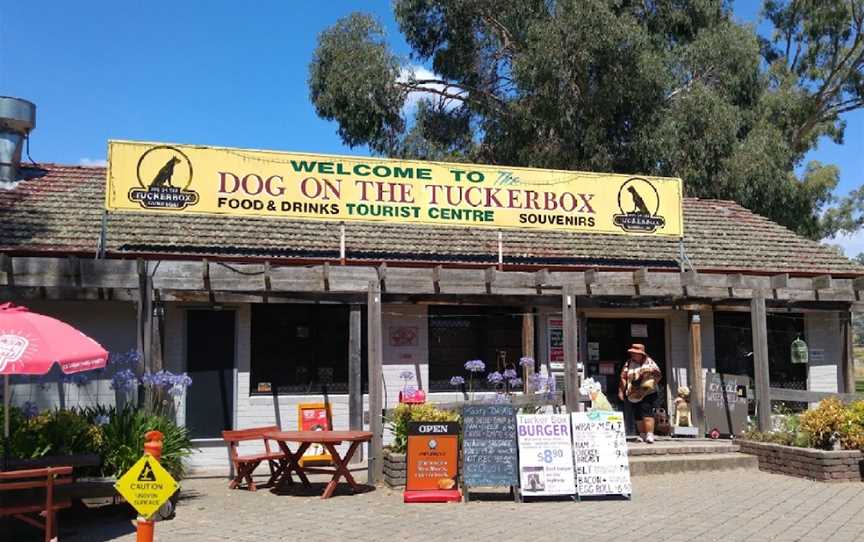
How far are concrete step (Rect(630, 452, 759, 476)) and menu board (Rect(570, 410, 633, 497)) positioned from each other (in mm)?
1489

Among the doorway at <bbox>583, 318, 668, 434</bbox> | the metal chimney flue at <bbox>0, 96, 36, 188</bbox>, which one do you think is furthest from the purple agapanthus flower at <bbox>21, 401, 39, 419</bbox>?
the doorway at <bbox>583, 318, 668, 434</bbox>

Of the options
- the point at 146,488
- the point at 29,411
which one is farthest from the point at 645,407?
the point at 146,488

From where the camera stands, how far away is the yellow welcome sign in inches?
429

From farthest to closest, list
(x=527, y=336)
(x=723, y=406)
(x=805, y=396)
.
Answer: (x=527, y=336) → (x=723, y=406) → (x=805, y=396)

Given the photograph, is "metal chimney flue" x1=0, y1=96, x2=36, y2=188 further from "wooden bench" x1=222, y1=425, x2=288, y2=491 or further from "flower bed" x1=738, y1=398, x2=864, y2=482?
"flower bed" x1=738, y1=398, x2=864, y2=482

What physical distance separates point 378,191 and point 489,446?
445 centimetres

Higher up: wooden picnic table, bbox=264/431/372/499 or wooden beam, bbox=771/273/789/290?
wooden beam, bbox=771/273/789/290

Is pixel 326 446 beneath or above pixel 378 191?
beneath

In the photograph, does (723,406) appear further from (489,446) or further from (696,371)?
(489,446)

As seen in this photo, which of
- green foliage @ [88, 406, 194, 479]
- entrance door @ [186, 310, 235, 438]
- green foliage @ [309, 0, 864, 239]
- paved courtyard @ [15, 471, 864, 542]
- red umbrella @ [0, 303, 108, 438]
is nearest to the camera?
red umbrella @ [0, 303, 108, 438]

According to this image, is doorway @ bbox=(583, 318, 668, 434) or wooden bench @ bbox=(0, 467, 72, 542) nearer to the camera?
wooden bench @ bbox=(0, 467, 72, 542)

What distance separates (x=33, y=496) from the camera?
274 inches

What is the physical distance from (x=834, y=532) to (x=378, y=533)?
163 inches

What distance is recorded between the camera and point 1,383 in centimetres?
1057
